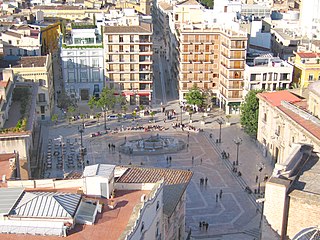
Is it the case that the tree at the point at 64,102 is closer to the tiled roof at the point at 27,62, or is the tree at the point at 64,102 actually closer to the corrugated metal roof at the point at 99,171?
the tiled roof at the point at 27,62

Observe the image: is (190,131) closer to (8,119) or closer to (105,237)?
(8,119)

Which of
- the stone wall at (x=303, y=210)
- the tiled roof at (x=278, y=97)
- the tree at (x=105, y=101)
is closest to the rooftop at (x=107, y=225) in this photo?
the stone wall at (x=303, y=210)

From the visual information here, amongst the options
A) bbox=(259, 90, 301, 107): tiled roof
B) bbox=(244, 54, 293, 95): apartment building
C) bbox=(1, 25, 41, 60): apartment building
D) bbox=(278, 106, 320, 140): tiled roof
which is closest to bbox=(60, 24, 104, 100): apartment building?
bbox=(1, 25, 41, 60): apartment building

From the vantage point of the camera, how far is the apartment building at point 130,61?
87500mm

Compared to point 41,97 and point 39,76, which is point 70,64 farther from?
point 41,97

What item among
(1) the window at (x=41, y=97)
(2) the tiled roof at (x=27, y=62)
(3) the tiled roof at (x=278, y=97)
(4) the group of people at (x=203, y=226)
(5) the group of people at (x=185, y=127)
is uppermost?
(2) the tiled roof at (x=27, y=62)

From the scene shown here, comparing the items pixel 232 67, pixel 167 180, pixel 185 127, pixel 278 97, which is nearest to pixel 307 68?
pixel 232 67

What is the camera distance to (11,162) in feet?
127

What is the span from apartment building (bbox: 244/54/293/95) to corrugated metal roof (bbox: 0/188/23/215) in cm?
5797

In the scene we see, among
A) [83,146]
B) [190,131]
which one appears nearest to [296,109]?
[190,131]

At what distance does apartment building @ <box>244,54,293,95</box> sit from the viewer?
8150 cm

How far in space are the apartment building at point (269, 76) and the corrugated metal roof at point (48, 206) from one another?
191 ft

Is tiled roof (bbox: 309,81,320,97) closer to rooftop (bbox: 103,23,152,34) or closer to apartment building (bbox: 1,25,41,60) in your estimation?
rooftop (bbox: 103,23,152,34)

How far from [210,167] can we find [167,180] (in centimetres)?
2910
